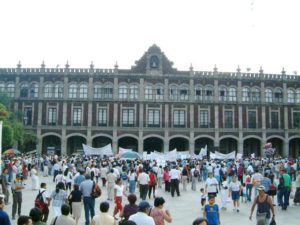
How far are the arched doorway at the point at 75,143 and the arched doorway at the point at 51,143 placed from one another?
1202 mm

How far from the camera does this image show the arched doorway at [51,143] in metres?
47.3

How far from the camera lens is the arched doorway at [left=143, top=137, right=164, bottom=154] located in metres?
49.1

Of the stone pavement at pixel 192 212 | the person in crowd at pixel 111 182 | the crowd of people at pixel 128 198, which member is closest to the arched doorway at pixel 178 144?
the crowd of people at pixel 128 198

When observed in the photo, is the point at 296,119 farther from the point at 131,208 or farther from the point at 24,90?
the point at 131,208

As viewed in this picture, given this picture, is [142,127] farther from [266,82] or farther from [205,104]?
[266,82]

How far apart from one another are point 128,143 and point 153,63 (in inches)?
405

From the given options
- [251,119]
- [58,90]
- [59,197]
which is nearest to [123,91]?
[58,90]

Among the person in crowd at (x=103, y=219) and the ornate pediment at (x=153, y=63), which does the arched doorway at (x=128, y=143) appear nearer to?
the ornate pediment at (x=153, y=63)

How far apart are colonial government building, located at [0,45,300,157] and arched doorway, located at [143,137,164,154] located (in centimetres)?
192

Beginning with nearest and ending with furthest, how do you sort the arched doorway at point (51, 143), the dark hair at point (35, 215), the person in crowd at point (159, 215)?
the dark hair at point (35, 215)
the person in crowd at point (159, 215)
the arched doorway at point (51, 143)

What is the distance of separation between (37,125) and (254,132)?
83.8 ft

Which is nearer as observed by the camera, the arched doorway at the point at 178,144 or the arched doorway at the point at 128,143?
the arched doorway at the point at 128,143

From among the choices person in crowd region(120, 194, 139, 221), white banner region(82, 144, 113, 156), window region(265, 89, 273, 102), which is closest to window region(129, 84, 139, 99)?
white banner region(82, 144, 113, 156)

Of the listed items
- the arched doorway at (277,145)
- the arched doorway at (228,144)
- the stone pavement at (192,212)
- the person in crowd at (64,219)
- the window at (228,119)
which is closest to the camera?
the person in crowd at (64,219)
